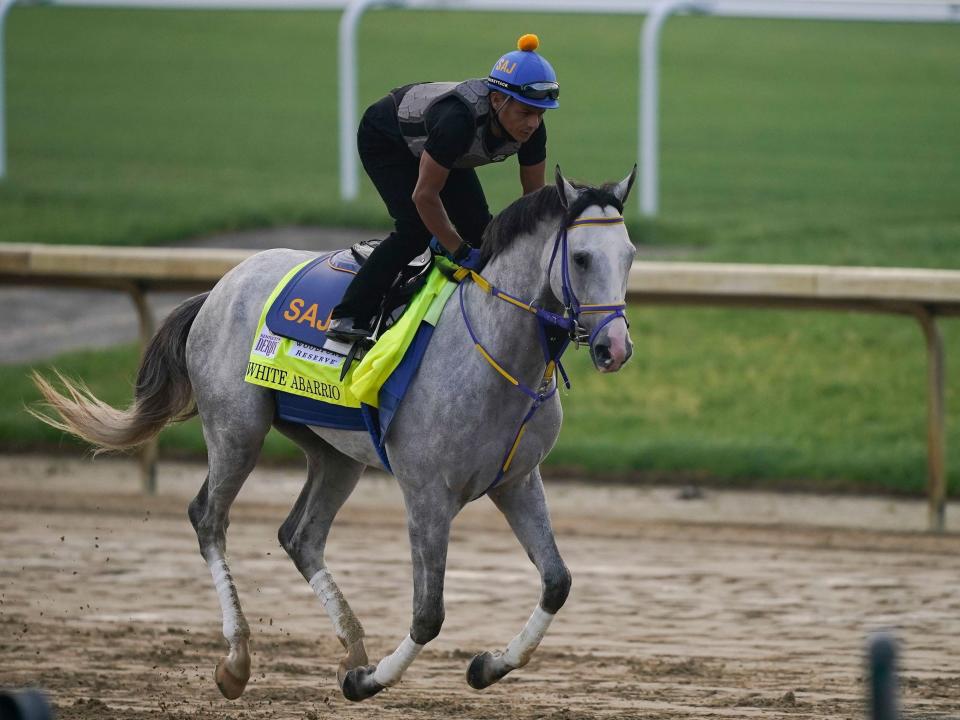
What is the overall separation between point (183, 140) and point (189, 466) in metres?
9.83

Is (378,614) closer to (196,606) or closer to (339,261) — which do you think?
(196,606)

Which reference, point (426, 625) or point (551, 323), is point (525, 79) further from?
point (426, 625)

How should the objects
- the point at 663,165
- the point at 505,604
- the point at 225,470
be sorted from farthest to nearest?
the point at 663,165
the point at 505,604
the point at 225,470

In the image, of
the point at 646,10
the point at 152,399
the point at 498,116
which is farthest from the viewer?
the point at 646,10

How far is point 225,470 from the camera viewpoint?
609 centimetres

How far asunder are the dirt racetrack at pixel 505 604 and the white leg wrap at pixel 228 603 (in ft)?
0.82

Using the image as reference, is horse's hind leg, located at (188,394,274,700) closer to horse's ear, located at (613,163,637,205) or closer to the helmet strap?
the helmet strap

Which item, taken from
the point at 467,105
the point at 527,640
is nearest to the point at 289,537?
the point at 527,640

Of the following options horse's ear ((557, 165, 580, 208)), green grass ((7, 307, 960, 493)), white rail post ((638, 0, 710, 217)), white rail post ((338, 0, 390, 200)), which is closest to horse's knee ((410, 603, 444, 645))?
horse's ear ((557, 165, 580, 208))

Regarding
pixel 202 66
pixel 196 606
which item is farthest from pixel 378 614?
pixel 202 66

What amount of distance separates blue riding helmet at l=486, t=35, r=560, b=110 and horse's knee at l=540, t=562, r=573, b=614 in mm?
1556

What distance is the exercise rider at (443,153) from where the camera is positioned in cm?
520

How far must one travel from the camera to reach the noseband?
4.93m

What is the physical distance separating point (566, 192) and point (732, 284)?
3.89 metres
